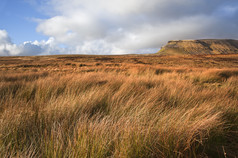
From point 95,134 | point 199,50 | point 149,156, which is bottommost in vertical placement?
point 149,156

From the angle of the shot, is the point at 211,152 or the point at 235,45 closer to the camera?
the point at 211,152

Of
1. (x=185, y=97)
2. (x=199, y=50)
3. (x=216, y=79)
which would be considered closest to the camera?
(x=185, y=97)

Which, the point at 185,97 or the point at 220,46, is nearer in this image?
the point at 185,97

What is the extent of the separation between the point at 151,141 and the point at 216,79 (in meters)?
7.57

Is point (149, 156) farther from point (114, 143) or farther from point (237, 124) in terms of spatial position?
point (237, 124)

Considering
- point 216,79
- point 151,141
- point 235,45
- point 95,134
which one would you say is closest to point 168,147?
point 151,141

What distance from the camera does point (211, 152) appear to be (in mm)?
1281

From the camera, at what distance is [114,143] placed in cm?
120

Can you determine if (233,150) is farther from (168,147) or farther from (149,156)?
(149,156)

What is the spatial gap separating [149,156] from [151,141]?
14 cm

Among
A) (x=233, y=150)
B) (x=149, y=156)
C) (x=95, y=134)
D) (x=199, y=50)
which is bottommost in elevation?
(x=233, y=150)

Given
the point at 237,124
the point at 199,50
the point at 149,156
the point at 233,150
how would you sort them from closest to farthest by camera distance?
the point at 149,156 < the point at 233,150 < the point at 237,124 < the point at 199,50

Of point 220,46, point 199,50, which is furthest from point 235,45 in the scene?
point 199,50

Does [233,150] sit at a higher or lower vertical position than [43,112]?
lower
